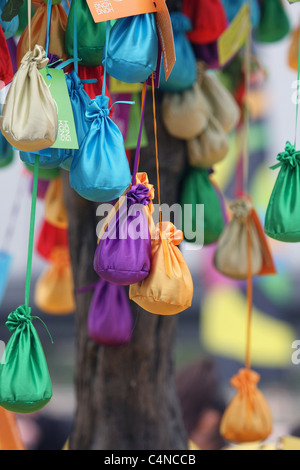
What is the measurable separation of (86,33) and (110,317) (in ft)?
1.99

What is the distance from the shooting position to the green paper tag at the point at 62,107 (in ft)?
2.76

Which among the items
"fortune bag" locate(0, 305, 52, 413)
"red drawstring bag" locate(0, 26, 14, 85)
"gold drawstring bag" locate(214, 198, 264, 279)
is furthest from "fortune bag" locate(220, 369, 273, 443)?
"red drawstring bag" locate(0, 26, 14, 85)

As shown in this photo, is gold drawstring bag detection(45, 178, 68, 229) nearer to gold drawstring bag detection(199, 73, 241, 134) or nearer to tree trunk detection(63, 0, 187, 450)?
tree trunk detection(63, 0, 187, 450)

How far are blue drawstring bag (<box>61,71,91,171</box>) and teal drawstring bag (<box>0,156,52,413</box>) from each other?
10 centimetres

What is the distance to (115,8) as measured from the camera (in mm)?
859

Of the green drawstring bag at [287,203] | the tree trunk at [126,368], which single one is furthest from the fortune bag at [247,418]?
the green drawstring bag at [287,203]

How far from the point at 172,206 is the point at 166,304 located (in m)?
0.52

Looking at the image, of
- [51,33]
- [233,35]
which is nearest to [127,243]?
[51,33]

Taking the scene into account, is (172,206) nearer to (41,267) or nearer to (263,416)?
(263,416)

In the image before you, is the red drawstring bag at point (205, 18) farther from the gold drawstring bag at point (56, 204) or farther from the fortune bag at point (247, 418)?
the fortune bag at point (247, 418)

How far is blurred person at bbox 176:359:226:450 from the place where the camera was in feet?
6.07

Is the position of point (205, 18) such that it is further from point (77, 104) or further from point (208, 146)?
point (77, 104)

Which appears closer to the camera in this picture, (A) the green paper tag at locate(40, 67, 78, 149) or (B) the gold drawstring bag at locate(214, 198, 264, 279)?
(A) the green paper tag at locate(40, 67, 78, 149)

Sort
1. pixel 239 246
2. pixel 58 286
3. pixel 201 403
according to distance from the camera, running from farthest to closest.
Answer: pixel 201 403, pixel 58 286, pixel 239 246
